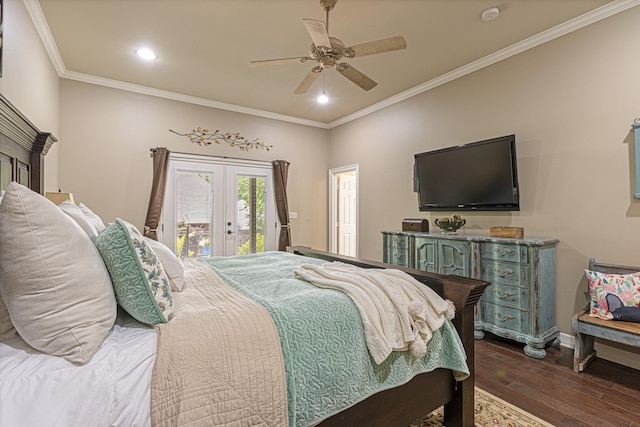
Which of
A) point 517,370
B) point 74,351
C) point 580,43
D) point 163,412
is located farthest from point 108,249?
point 580,43

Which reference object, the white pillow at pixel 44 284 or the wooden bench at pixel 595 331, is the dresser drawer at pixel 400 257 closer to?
the wooden bench at pixel 595 331

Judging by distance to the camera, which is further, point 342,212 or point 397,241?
point 342,212

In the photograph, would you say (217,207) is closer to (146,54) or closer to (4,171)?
(146,54)

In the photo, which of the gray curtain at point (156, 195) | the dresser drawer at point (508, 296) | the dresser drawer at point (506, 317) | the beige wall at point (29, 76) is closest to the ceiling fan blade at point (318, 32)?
the beige wall at point (29, 76)

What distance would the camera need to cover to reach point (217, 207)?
15.4ft

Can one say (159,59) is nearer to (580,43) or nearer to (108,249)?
(108,249)

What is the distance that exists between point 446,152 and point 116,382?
364 centimetres

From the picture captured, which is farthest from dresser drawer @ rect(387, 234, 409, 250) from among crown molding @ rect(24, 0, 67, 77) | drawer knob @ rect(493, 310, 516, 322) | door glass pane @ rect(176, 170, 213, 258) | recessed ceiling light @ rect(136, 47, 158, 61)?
crown molding @ rect(24, 0, 67, 77)

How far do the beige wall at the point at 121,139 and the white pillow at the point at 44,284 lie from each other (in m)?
3.45

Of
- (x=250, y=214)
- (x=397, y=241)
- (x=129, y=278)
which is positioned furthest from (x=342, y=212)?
(x=129, y=278)

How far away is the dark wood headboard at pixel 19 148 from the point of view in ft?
6.48

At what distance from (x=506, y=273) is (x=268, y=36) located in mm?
3120

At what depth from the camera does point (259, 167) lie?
5074 millimetres

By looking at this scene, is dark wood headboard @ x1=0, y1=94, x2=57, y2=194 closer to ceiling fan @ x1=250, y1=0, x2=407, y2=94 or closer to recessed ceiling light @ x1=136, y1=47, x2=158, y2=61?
recessed ceiling light @ x1=136, y1=47, x2=158, y2=61
